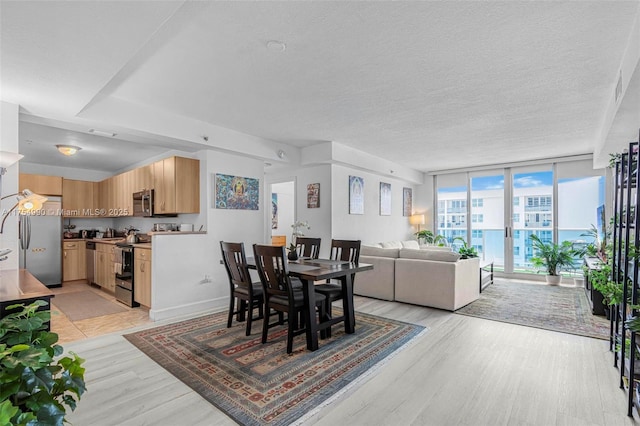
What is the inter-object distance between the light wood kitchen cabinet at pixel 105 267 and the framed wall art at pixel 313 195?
337 cm

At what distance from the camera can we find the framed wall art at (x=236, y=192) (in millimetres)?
4805

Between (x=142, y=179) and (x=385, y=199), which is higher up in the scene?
(x=142, y=179)

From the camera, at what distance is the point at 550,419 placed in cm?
204

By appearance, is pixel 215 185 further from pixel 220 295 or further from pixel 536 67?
pixel 536 67

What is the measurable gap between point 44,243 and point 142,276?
3288mm

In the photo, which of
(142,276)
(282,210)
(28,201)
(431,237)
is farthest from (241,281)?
(431,237)

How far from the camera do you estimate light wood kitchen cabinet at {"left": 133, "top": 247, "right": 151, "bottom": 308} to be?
4.35m

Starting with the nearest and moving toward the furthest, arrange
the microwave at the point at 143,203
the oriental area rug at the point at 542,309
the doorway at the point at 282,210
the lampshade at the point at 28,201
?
the lampshade at the point at 28,201 → the oriental area rug at the point at 542,309 → the microwave at the point at 143,203 → the doorway at the point at 282,210

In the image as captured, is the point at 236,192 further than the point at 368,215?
No

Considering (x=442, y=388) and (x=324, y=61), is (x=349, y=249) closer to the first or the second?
(x=442, y=388)

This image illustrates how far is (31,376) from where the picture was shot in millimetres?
1133

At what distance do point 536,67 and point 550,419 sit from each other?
2.69m

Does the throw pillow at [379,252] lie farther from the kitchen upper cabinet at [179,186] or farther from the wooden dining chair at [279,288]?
the kitchen upper cabinet at [179,186]

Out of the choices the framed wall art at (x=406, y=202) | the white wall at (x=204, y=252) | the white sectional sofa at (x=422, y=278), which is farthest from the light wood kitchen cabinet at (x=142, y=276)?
the framed wall art at (x=406, y=202)
